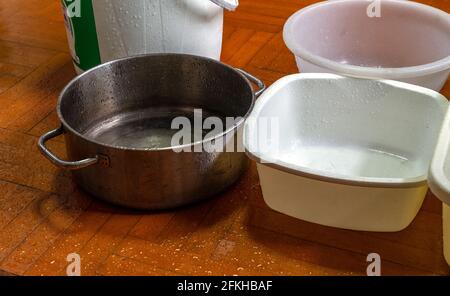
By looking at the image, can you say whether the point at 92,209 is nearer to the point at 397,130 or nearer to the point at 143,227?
the point at 143,227

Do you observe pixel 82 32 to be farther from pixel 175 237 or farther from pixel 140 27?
pixel 175 237

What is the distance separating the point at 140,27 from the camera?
2.80 ft

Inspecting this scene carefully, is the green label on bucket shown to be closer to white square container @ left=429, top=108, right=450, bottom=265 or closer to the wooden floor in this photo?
the wooden floor

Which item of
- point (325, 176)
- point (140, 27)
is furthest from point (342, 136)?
point (140, 27)

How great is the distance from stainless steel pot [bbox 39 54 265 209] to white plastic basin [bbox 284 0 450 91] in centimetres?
14

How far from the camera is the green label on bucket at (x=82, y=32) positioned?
0.87 metres

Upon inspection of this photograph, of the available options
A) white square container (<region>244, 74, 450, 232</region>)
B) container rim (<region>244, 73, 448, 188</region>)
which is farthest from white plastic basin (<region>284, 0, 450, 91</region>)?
container rim (<region>244, 73, 448, 188</region>)

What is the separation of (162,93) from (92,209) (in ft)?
0.69

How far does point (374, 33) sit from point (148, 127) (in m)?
0.38

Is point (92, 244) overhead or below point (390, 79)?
below

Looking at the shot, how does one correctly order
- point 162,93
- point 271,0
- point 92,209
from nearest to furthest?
point 92,209
point 162,93
point 271,0

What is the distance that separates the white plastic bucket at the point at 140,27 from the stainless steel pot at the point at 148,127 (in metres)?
0.05

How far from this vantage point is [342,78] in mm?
781
